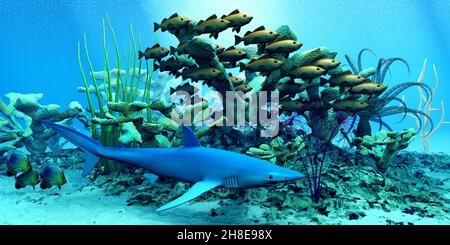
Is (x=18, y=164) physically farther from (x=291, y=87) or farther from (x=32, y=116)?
(x=291, y=87)

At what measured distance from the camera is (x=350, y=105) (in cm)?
575

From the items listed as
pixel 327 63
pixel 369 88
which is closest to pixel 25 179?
pixel 327 63

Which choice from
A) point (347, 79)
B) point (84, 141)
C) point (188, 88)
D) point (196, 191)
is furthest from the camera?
point (188, 88)

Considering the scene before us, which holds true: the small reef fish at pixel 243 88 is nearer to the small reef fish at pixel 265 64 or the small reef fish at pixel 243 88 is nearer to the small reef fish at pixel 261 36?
the small reef fish at pixel 265 64

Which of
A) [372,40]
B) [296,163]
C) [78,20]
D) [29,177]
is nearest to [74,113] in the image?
[29,177]

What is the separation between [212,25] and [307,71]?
169 centimetres

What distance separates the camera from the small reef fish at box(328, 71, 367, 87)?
18.2 feet

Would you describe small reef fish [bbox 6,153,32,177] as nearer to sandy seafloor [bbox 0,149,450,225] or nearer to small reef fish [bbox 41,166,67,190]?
small reef fish [bbox 41,166,67,190]

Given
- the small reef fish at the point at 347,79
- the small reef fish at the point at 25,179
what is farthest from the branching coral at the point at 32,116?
the small reef fish at the point at 347,79

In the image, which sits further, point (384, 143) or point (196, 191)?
point (384, 143)

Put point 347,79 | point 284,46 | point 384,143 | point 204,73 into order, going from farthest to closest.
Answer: point 347,79 → point 384,143 → point 204,73 → point 284,46

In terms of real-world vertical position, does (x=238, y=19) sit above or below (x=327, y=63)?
above

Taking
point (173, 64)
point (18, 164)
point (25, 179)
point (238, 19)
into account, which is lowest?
point (25, 179)
